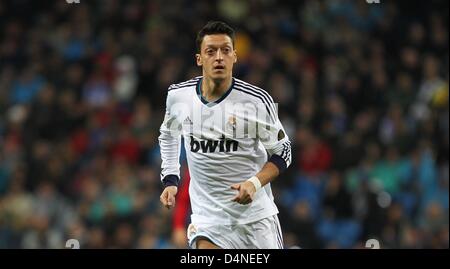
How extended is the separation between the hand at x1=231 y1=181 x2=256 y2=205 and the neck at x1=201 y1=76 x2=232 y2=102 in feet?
2.54

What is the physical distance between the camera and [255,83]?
1306cm

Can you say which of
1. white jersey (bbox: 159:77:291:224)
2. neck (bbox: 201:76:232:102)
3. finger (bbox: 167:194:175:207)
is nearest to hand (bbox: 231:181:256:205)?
white jersey (bbox: 159:77:291:224)

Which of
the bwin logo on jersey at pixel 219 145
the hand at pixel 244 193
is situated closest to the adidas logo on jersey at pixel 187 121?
the bwin logo on jersey at pixel 219 145

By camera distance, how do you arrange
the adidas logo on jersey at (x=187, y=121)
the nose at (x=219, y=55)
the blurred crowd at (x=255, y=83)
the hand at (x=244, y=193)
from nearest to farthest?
the hand at (x=244, y=193), the nose at (x=219, y=55), the adidas logo on jersey at (x=187, y=121), the blurred crowd at (x=255, y=83)

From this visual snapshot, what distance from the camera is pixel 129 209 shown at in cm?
1177

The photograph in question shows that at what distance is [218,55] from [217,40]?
0.11 m

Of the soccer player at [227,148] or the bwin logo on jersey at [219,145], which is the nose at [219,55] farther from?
the bwin logo on jersey at [219,145]

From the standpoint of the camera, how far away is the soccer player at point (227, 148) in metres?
6.42

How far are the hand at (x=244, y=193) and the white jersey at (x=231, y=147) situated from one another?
476 millimetres

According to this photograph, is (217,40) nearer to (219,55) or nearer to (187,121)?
(219,55)

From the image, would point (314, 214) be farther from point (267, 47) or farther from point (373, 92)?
point (267, 47)

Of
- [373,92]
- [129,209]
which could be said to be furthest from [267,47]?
[129,209]

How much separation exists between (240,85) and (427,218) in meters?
5.55

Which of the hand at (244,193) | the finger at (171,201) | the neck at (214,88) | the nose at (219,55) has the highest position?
the nose at (219,55)
